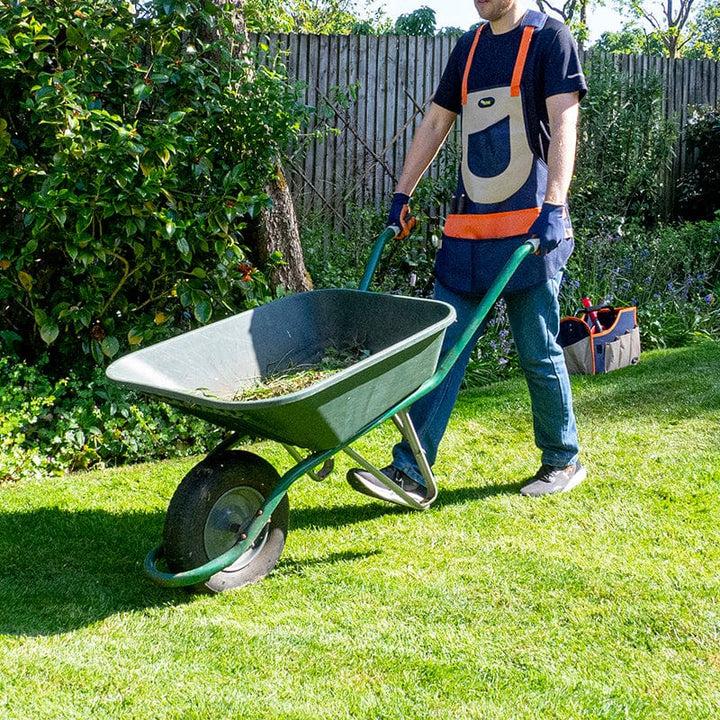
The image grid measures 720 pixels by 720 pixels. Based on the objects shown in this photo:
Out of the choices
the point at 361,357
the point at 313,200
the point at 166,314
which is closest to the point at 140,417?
the point at 166,314

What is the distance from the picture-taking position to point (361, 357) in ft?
9.46

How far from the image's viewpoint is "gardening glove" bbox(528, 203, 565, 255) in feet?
9.22

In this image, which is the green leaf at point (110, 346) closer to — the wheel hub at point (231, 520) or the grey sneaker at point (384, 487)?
the grey sneaker at point (384, 487)

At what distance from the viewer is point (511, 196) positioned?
121 inches

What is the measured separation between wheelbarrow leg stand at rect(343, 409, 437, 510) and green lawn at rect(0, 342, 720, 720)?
10cm

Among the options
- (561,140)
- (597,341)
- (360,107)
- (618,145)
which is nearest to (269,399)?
(561,140)

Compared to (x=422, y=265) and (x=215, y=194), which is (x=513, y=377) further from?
(x=215, y=194)

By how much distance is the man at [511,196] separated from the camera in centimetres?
292

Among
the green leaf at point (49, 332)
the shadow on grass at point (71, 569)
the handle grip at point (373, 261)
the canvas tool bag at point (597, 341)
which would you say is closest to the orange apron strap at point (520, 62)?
the handle grip at point (373, 261)

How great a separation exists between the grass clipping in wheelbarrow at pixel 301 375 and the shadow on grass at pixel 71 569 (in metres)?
0.60

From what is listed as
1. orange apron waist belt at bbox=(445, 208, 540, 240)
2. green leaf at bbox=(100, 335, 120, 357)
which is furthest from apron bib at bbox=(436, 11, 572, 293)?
green leaf at bbox=(100, 335, 120, 357)

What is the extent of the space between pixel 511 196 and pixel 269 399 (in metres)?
1.38

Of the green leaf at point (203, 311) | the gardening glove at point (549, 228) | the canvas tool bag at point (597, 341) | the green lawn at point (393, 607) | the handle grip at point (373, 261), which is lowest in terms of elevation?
the green lawn at point (393, 607)

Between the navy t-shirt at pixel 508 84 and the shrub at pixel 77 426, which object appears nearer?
the navy t-shirt at pixel 508 84
